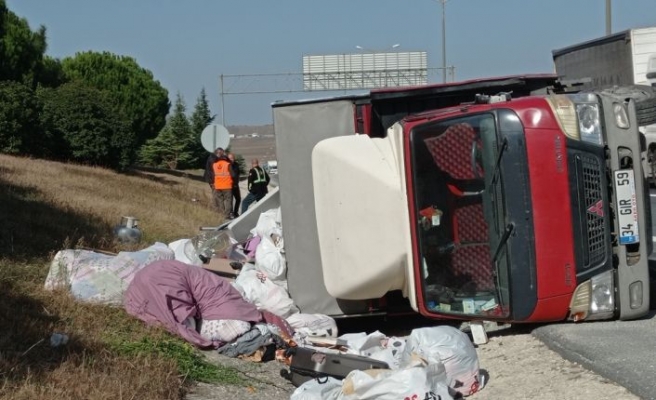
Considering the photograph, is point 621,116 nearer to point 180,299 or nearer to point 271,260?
point 271,260

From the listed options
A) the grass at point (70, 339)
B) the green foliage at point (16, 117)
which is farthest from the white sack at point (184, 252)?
the green foliage at point (16, 117)

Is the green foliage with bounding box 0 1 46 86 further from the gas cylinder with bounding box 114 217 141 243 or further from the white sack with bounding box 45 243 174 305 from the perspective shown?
the white sack with bounding box 45 243 174 305

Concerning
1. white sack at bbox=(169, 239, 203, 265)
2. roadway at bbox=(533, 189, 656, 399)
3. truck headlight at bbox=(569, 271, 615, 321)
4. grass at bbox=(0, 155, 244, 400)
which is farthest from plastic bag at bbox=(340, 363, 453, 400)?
white sack at bbox=(169, 239, 203, 265)

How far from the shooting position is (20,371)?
19.3 feet

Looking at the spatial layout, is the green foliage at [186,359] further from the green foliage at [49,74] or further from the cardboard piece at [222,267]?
the green foliage at [49,74]

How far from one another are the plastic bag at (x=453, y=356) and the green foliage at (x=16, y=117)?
84.2 feet

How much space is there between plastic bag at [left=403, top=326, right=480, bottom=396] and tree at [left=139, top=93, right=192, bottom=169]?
46.8 m

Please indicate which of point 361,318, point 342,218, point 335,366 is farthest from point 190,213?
point 335,366

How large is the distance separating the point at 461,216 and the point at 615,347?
154cm

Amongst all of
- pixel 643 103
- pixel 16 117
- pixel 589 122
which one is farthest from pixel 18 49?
pixel 589 122

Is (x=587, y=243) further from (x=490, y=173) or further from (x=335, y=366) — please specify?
(x=335, y=366)

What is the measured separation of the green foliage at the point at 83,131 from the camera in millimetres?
33250

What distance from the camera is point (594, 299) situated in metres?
7.21

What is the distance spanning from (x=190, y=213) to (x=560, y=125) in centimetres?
1274
